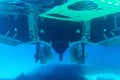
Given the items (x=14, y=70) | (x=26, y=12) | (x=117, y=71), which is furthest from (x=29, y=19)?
(x=117, y=71)

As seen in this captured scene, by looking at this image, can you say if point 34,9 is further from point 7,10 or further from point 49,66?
point 49,66

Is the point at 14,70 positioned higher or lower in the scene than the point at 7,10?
lower

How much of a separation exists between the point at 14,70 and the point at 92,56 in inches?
25.1

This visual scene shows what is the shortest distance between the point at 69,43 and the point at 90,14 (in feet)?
0.92

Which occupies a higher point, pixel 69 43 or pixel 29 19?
pixel 29 19

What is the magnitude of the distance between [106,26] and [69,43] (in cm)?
32

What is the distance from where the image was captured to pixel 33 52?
95.5 inches

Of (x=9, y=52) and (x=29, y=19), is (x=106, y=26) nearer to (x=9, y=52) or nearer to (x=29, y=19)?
(x=29, y=19)

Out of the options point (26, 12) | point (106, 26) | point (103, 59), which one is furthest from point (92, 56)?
point (26, 12)

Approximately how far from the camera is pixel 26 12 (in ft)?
7.98

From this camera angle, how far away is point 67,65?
2.41 m

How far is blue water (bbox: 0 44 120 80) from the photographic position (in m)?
2.39

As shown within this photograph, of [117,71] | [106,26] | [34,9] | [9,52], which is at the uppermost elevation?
[34,9]

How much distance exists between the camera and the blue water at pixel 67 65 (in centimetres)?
239
